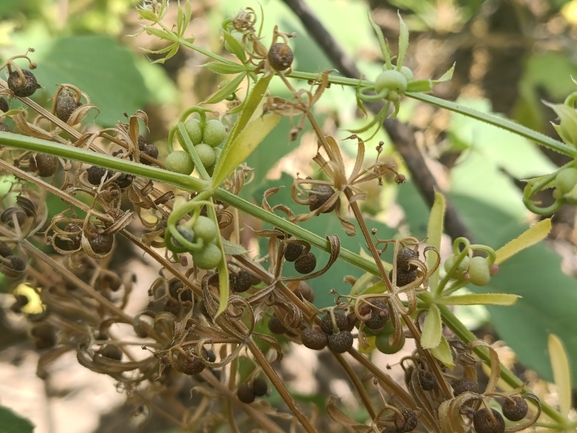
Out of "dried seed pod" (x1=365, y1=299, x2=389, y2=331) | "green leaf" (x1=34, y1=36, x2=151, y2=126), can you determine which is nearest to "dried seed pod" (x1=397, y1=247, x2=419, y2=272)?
"dried seed pod" (x1=365, y1=299, x2=389, y2=331)

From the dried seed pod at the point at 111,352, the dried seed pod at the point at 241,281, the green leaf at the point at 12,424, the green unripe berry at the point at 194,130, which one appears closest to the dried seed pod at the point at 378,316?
the dried seed pod at the point at 241,281

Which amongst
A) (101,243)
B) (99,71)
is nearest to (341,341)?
(101,243)

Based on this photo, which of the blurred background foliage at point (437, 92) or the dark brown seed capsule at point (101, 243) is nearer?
the dark brown seed capsule at point (101, 243)

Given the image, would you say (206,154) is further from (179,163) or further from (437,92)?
(437,92)

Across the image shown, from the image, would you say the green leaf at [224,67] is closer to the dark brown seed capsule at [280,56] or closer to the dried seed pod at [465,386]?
the dark brown seed capsule at [280,56]

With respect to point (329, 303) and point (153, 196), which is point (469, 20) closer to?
point (329, 303)

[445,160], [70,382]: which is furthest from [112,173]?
[445,160]
